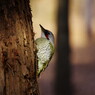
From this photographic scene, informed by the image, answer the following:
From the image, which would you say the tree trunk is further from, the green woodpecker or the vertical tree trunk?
the vertical tree trunk

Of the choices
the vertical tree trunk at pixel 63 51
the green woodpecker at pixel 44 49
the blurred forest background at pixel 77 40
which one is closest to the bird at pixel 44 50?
the green woodpecker at pixel 44 49

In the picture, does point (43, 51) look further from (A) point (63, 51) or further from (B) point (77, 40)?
(B) point (77, 40)

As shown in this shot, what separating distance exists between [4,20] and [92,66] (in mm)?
12706

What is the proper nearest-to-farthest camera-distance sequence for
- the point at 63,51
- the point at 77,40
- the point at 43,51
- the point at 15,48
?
the point at 15,48 → the point at 43,51 → the point at 63,51 → the point at 77,40

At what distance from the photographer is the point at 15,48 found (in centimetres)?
510

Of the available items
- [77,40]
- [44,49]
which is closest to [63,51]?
[44,49]

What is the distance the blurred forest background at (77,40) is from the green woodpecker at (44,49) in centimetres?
565

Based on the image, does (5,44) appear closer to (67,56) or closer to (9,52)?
(9,52)

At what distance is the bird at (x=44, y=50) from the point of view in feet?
18.8

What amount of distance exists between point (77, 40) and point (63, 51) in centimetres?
1028

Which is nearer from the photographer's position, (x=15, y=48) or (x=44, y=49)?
(x=15, y=48)

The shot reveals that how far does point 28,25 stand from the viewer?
5.24m

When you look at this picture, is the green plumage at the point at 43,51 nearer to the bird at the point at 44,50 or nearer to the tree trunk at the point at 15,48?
the bird at the point at 44,50

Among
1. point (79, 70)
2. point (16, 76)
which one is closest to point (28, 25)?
point (16, 76)
